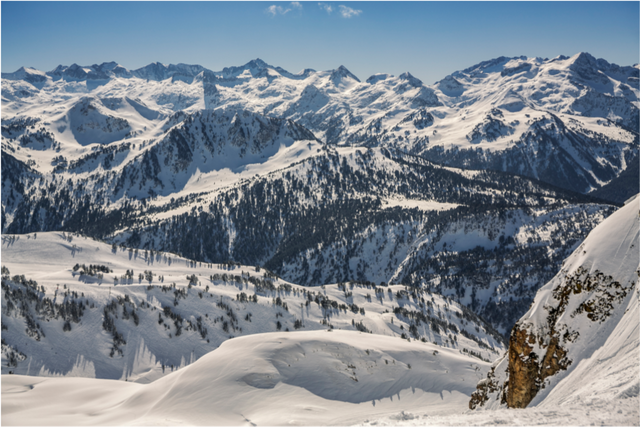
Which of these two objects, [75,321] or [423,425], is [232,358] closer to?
[423,425]

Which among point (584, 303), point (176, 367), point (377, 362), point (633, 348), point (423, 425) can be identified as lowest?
point (176, 367)

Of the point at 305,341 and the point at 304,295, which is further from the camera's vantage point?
the point at 304,295

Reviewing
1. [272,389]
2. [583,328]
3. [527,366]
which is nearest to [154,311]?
[272,389]

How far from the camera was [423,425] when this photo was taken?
922 inches

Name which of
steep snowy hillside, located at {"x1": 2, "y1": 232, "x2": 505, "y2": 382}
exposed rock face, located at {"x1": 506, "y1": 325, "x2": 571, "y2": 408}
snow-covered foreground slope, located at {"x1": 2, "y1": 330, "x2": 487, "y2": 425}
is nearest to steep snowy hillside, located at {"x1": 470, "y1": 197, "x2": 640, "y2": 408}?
exposed rock face, located at {"x1": 506, "y1": 325, "x2": 571, "y2": 408}

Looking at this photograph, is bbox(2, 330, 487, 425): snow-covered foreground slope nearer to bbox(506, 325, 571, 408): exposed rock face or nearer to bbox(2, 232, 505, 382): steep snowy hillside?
bbox(2, 232, 505, 382): steep snowy hillside

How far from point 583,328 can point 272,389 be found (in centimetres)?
3002

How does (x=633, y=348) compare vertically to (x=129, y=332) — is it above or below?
above

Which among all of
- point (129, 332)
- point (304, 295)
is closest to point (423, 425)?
point (129, 332)

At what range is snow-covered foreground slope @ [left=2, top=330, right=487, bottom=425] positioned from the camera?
38.4m

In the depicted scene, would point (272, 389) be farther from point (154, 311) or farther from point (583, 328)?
point (154, 311)

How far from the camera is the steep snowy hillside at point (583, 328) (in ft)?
77.8

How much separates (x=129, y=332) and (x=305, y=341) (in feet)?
201

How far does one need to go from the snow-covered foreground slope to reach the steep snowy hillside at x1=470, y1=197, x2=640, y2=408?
44.8 feet
